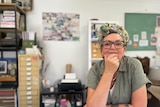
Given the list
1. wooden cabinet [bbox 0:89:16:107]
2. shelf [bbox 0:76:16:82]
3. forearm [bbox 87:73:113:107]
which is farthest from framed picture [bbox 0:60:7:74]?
forearm [bbox 87:73:113:107]

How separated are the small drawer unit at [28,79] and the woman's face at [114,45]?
5.37 ft

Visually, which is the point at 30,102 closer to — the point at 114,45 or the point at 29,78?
the point at 29,78

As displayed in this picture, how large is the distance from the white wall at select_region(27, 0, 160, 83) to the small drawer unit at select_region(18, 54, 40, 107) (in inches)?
21.9

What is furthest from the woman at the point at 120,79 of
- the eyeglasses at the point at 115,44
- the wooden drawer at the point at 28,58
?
the wooden drawer at the point at 28,58

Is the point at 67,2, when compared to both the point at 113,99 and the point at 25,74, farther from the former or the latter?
the point at 113,99

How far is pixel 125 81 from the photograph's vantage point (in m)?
1.04

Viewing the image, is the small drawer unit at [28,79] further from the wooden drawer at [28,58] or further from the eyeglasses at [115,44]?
the eyeglasses at [115,44]

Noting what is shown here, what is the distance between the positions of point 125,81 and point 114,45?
242 millimetres

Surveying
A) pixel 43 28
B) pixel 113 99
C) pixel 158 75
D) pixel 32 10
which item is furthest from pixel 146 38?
pixel 113 99

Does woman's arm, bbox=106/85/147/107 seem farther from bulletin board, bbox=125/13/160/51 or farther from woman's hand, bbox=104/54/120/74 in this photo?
bulletin board, bbox=125/13/160/51

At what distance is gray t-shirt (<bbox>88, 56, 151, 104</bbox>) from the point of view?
1015mm

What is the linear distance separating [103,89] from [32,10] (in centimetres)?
239

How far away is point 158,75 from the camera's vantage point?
2.84 m

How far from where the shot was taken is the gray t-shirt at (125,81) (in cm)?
101
